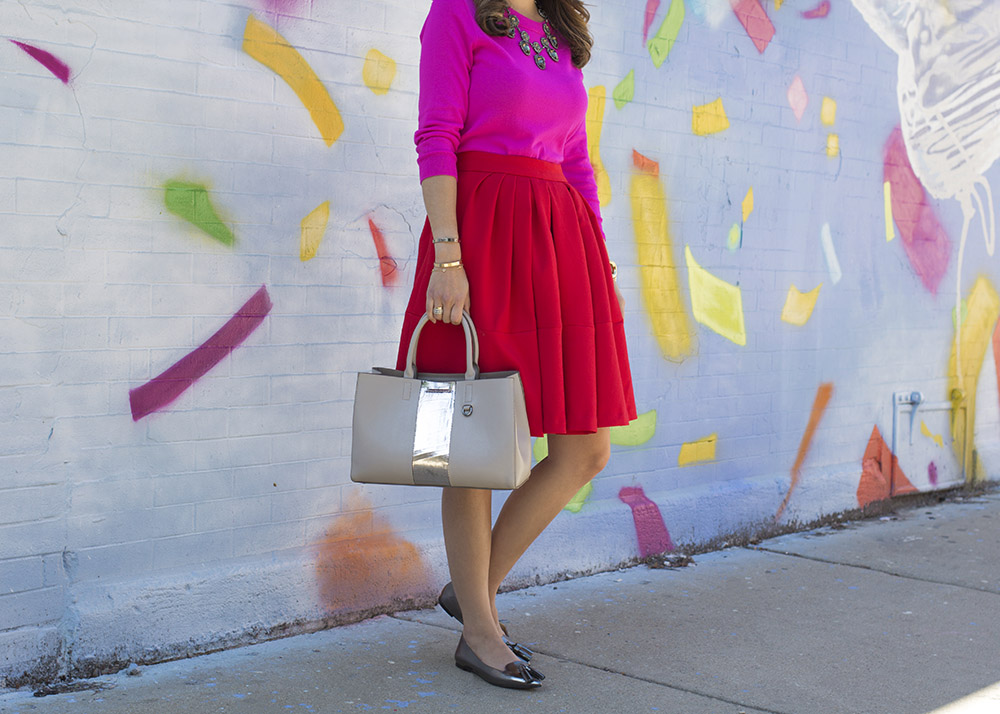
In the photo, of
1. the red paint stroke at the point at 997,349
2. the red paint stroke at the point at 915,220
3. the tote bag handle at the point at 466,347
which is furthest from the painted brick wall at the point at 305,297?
the red paint stroke at the point at 997,349

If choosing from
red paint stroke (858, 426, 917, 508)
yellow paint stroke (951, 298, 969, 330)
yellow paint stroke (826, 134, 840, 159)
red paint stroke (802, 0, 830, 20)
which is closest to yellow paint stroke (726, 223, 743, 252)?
yellow paint stroke (826, 134, 840, 159)

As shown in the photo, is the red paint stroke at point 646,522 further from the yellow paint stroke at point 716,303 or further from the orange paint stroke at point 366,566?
the orange paint stroke at point 366,566

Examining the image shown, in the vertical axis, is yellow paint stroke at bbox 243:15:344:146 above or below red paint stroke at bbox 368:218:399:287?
above

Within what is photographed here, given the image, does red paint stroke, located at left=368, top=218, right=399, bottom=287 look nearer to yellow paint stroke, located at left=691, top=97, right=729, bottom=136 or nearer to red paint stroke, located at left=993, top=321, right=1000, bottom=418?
yellow paint stroke, located at left=691, top=97, right=729, bottom=136

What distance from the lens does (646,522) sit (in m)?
4.48

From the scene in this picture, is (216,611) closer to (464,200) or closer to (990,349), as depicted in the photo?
(464,200)

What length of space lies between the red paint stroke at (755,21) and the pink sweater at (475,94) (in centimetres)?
219

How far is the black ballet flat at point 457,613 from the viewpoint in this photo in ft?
10.2

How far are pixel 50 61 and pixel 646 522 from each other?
281cm

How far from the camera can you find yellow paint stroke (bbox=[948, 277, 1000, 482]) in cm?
613

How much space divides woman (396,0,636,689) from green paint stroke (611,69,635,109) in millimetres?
1281

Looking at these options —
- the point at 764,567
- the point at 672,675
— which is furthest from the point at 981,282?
the point at 672,675

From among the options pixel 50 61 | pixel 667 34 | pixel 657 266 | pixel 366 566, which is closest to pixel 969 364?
pixel 657 266

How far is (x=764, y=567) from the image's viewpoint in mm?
4477
